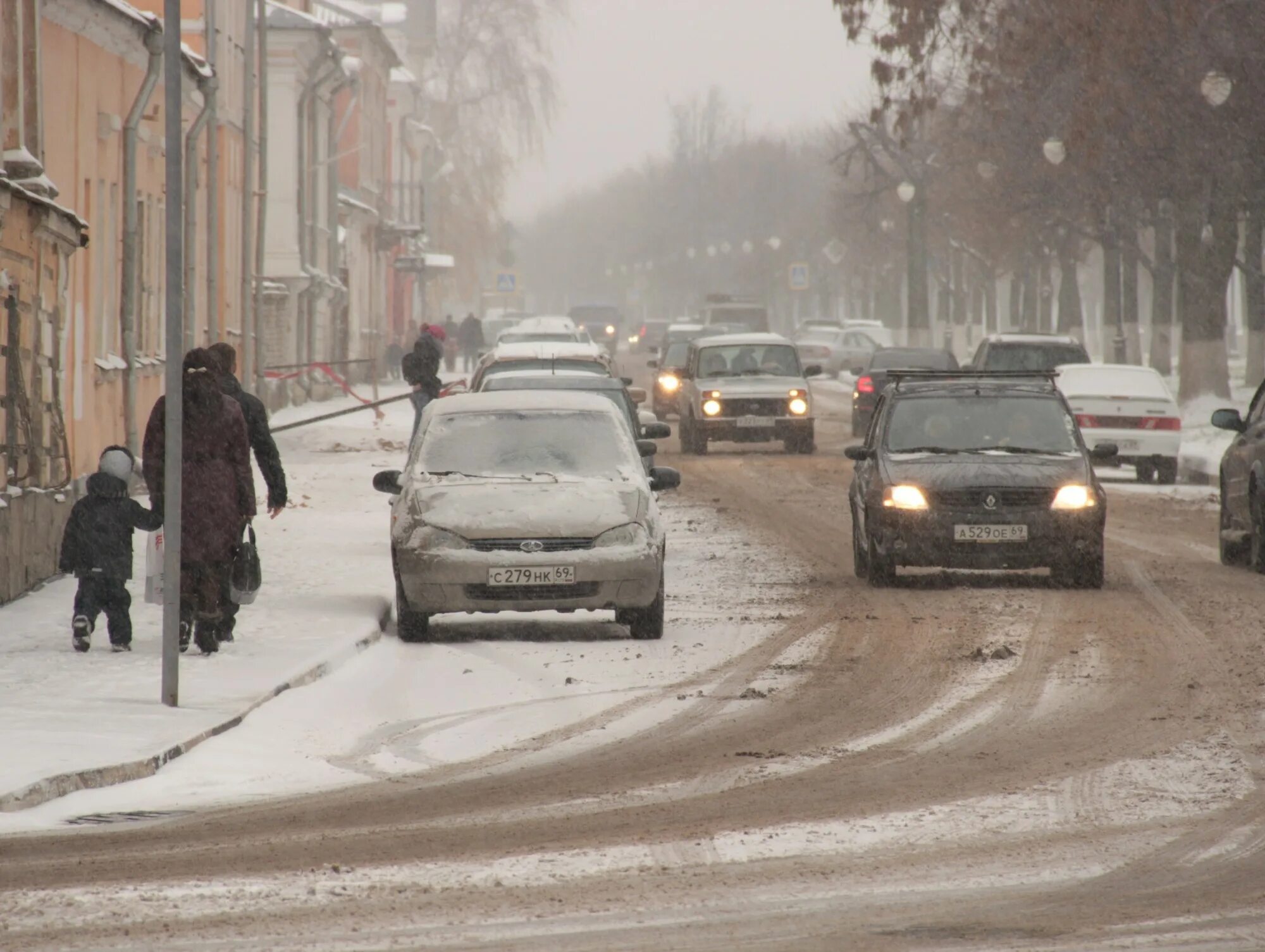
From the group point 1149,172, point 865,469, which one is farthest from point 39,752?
point 1149,172

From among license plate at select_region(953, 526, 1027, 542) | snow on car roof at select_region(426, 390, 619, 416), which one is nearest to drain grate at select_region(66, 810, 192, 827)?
snow on car roof at select_region(426, 390, 619, 416)

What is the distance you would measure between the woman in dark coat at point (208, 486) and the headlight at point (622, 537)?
2.10 m

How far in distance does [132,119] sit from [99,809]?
18032 mm

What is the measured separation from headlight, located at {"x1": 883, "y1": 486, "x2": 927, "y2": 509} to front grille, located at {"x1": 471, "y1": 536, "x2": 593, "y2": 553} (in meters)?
3.51

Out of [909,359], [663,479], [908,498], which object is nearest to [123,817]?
[663,479]

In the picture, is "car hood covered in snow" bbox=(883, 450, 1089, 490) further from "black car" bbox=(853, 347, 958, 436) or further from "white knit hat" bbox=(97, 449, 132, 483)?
"black car" bbox=(853, 347, 958, 436)

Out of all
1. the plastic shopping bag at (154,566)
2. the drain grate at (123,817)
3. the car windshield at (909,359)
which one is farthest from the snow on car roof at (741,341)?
the drain grate at (123,817)

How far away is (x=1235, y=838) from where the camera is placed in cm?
808

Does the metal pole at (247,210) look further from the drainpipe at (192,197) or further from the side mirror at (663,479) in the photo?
the side mirror at (663,479)

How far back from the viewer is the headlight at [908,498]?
55.9ft

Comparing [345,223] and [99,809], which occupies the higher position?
[345,223]

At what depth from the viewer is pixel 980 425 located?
712 inches

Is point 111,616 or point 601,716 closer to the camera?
point 601,716

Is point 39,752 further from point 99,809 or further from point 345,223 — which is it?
point 345,223
